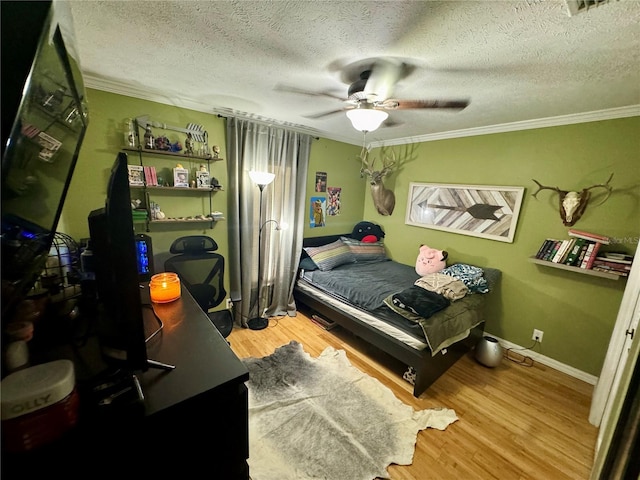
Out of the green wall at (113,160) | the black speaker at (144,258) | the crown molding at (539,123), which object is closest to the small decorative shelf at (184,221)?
the green wall at (113,160)

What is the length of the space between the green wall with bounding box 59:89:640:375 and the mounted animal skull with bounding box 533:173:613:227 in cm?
5

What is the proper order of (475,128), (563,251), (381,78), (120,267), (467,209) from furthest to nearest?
(467,209) → (475,128) → (563,251) → (381,78) → (120,267)

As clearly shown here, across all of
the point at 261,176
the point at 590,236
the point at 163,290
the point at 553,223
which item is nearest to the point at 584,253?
the point at 590,236

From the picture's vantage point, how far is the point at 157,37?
1384mm

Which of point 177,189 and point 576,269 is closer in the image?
point 576,269

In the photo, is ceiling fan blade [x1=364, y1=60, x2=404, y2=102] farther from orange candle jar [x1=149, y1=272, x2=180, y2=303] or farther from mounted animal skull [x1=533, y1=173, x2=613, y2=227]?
mounted animal skull [x1=533, y1=173, x2=613, y2=227]

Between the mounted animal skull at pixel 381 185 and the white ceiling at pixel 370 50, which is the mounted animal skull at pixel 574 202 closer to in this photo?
the white ceiling at pixel 370 50

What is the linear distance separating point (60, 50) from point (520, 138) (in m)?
3.34

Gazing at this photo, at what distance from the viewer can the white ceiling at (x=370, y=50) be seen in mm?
1108

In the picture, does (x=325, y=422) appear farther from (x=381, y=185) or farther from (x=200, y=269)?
(x=381, y=185)

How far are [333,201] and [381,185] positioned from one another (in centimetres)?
75

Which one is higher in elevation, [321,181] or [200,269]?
[321,181]

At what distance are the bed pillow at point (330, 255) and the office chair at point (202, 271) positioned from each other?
4.30 feet

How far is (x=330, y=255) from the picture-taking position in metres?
3.26
